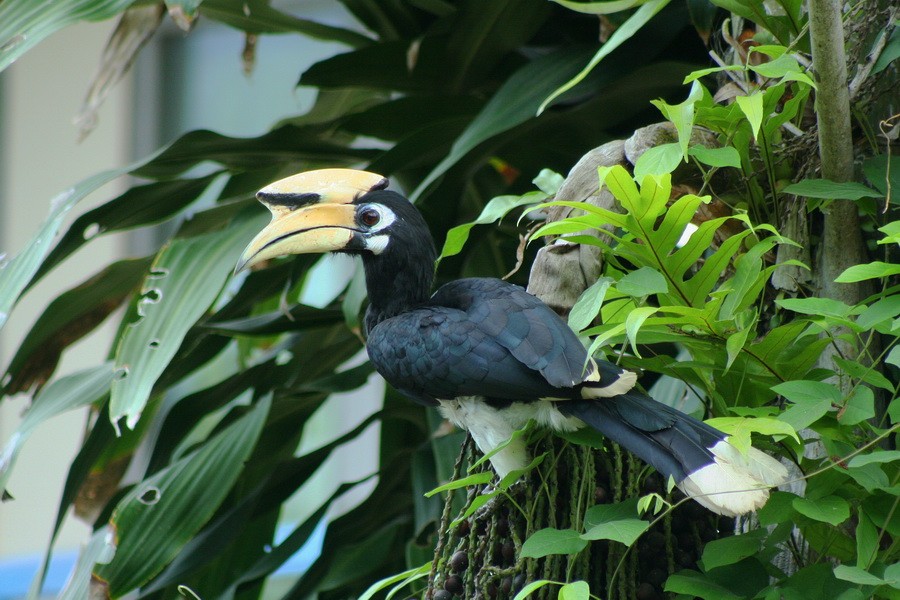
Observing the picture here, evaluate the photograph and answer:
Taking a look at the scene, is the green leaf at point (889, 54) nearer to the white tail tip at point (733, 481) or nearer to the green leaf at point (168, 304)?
the white tail tip at point (733, 481)

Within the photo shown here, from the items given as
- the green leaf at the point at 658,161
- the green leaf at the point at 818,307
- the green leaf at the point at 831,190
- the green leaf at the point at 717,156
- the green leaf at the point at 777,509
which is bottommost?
the green leaf at the point at 777,509

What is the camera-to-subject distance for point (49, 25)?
58.6 inches

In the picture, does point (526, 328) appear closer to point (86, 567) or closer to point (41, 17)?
point (86, 567)

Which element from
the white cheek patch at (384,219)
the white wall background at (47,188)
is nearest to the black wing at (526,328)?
the white cheek patch at (384,219)

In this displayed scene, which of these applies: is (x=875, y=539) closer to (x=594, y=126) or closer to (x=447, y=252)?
(x=447, y=252)

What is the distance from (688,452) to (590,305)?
14 centimetres

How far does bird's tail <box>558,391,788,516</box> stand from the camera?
86 cm

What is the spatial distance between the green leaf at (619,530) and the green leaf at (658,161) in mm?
276

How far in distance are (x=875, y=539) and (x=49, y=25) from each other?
1.21 m

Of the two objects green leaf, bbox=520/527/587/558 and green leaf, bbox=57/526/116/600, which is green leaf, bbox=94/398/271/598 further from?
green leaf, bbox=520/527/587/558

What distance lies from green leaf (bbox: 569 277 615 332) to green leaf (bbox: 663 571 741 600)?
0.22m

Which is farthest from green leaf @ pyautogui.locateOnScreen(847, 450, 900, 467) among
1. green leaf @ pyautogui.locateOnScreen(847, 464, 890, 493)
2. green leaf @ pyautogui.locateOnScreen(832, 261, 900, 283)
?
green leaf @ pyautogui.locateOnScreen(832, 261, 900, 283)

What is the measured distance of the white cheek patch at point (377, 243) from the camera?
1167 mm

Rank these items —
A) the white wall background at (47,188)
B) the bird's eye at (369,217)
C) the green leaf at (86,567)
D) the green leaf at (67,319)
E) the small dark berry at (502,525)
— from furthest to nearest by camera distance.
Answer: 1. the white wall background at (47,188)
2. the green leaf at (67,319)
3. the green leaf at (86,567)
4. the bird's eye at (369,217)
5. the small dark berry at (502,525)
